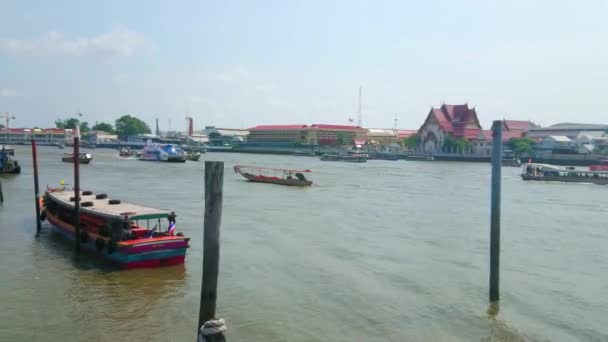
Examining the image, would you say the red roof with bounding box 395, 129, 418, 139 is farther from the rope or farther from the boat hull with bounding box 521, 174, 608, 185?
the rope

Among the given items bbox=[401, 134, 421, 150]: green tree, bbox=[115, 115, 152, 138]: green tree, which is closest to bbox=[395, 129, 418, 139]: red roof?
bbox=[401, 134, 421, 150]: green tree

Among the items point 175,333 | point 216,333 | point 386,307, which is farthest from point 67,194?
point 216,333

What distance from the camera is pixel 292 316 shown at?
1114 cm

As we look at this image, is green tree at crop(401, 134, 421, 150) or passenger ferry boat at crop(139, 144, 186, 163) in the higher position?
green tree at crop(401, 134, 421, 150)

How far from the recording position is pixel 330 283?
528 inches

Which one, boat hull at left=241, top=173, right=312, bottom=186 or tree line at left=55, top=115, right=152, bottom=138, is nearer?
boat hull at left=241, top=173, right=312, bottom=186

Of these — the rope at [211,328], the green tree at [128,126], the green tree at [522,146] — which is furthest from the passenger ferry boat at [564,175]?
the green tree at [128,126]

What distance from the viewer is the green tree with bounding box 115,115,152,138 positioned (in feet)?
530

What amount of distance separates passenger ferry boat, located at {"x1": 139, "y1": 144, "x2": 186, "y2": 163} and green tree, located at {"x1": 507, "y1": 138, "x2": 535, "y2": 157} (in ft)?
176

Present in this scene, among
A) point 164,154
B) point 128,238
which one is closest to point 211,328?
point 128,238

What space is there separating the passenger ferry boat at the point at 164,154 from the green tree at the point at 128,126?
8741 centimetres

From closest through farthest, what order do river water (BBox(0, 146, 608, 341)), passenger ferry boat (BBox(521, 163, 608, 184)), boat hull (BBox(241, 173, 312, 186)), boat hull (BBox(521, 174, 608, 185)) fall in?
river water (BBox(0, 146, 608, 341)), boat hull (BBox(241, 173, 312, 186)), boat hull (BBox(521, 174, 608, 185)), passenger ferry boat (BBox(521, 163, 608, 184))

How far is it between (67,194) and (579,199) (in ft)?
97.3

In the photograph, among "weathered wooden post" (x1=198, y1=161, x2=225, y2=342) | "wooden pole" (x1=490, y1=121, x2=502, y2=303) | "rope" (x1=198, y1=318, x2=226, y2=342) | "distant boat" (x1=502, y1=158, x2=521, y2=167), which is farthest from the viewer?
"distant boat" (x1=502, y1=158, x2=521, y2=167)
